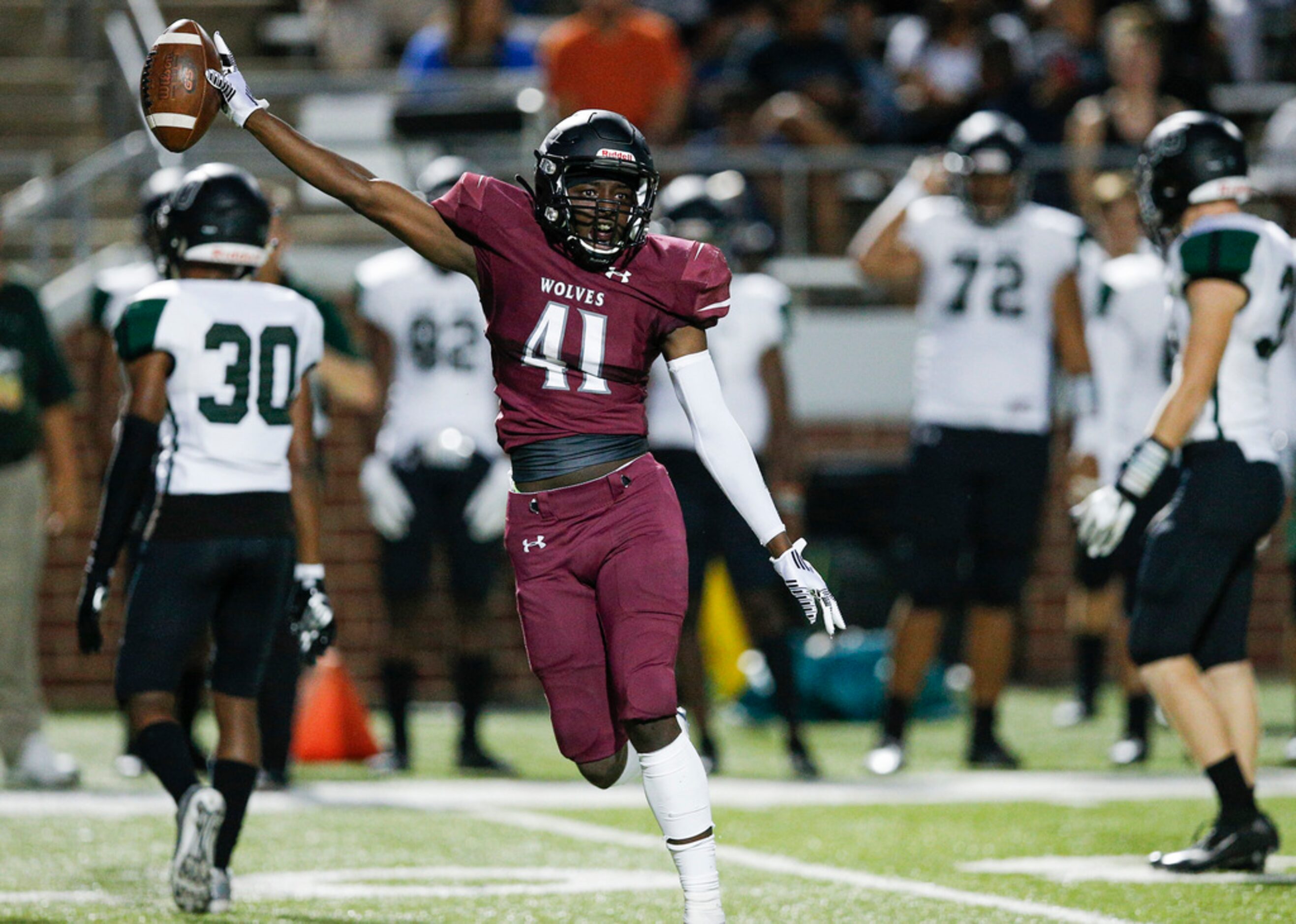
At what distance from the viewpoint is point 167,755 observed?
4.76 metres

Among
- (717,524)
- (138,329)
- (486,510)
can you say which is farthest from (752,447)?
(138,329)

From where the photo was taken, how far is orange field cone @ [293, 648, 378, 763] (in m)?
7.90

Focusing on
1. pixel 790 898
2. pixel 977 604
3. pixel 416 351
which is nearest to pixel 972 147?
pixel 977 604

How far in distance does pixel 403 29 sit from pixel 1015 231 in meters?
6.06

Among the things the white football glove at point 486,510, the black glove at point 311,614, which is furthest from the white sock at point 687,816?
the white football glove at point 486,510

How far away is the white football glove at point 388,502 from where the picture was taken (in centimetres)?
764

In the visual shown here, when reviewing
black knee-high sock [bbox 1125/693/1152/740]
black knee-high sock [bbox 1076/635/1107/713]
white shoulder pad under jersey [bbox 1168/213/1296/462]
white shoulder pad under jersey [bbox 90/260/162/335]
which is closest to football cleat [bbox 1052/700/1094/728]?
black knee-high sock [bbox 1076/635/1107/713]

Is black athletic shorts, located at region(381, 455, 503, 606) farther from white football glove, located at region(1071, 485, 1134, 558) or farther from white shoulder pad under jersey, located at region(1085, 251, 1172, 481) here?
white football glove, located at region(1071, 485, 1134, 558)

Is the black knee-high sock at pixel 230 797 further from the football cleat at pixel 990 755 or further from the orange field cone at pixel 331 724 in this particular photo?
the football cleat at pixel 990 755

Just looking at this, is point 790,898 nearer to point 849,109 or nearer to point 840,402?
point 840,402

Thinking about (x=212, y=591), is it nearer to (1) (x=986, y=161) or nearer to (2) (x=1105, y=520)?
(2) (x=1105, y=520)

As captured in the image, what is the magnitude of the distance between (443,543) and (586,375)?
3.55 m

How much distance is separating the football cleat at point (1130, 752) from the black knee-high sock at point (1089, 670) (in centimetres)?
124

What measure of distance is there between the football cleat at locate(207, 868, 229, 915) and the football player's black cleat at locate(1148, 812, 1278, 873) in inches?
94.5
